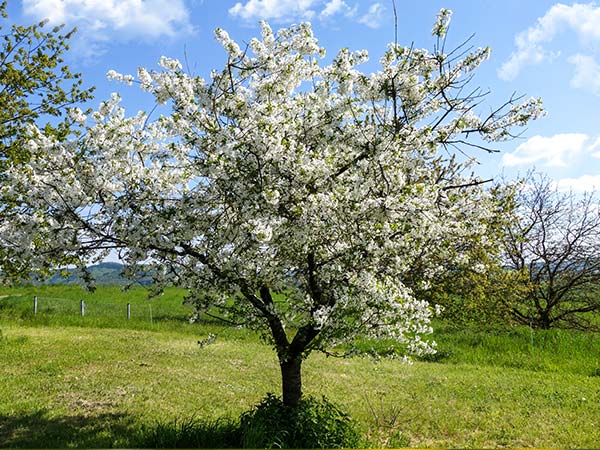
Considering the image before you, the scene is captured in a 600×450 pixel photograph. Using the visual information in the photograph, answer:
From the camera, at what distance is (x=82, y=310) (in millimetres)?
26750

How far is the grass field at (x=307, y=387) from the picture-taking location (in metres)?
9.99

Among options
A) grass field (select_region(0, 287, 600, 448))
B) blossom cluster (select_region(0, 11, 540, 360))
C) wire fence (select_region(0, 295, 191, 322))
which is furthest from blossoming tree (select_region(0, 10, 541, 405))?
wire fence (select_region(0, 295, 191, 322))

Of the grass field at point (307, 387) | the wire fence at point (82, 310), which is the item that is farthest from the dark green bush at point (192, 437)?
the wire fence at point (82, 310)

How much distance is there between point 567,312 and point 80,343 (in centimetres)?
1988

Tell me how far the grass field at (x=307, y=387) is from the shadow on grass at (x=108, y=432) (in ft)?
0.14

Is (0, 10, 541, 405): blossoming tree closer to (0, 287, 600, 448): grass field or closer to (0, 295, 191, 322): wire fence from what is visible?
(0, 287, 600, 448): grass field

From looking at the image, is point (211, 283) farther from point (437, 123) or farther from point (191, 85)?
point (437, 123)

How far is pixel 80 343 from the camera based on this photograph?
18625 mm

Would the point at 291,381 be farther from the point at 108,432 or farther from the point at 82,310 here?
the point at 82,310

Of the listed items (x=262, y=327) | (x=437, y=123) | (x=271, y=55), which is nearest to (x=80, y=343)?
(x=262, y=327)

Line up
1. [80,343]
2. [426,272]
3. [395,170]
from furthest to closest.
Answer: [80,343] < [426,272] < [395,170]

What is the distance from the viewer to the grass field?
9.99 meters

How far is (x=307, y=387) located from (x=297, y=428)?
5.81 m

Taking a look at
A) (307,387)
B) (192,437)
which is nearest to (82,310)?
(307,387)
